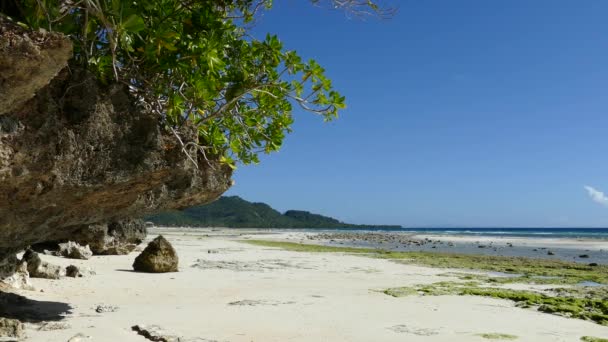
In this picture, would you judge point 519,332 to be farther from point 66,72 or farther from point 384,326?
point 66,72

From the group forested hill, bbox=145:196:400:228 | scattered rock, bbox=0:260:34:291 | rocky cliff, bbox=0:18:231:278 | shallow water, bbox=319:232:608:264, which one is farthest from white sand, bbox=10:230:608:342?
forested hill, bbox=145:196:400:228

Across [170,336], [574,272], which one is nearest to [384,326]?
[170,336]

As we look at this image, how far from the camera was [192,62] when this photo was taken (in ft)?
16.1

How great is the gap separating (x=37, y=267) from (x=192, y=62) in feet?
26.0

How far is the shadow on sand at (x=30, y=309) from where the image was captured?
722 cm

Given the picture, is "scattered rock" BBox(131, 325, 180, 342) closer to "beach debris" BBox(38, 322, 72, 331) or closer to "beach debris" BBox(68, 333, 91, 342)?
"beach debris" BBox(68, 333, 91, 342)

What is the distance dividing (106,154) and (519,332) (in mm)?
6667

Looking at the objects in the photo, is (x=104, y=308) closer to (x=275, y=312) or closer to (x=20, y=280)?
(x=20, y=280)

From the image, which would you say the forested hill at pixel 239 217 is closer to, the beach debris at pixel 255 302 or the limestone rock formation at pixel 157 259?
the limestone rock formation at pixel 157 259

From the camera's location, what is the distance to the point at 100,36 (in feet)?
15.5

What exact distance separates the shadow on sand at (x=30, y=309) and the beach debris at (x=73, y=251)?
258 inches

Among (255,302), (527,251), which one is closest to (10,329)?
(255,302)

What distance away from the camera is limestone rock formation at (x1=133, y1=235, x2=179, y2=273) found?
13.4 m

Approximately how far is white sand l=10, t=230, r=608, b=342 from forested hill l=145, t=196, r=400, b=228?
102792 millimetres
